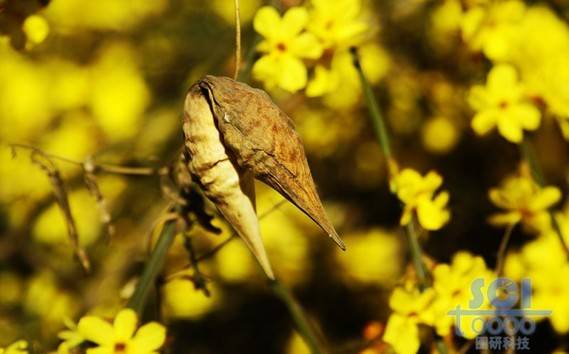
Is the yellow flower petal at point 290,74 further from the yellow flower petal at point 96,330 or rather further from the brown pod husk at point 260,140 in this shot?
the yellow flower petal at point 96,330

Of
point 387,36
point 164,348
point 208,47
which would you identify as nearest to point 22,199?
point 208,47

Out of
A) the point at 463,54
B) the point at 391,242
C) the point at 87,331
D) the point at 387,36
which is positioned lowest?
the point at 87,331

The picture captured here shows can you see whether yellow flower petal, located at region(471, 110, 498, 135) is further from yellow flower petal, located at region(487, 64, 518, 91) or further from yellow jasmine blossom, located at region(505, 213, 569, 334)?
yellow jasmine blossom, located at region(505, 213, 569, 334)

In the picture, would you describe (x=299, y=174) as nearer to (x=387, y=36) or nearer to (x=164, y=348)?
(x=164, y=348)

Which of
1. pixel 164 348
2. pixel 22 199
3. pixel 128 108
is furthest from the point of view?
pixel 128 108

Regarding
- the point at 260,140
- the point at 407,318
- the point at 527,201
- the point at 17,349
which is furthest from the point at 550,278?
the point at 17,349

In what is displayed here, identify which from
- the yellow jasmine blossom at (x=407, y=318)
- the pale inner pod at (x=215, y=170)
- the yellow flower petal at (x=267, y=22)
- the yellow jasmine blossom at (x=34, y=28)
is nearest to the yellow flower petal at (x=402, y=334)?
the yellow jasmine blossom at (x=407, y=318)
